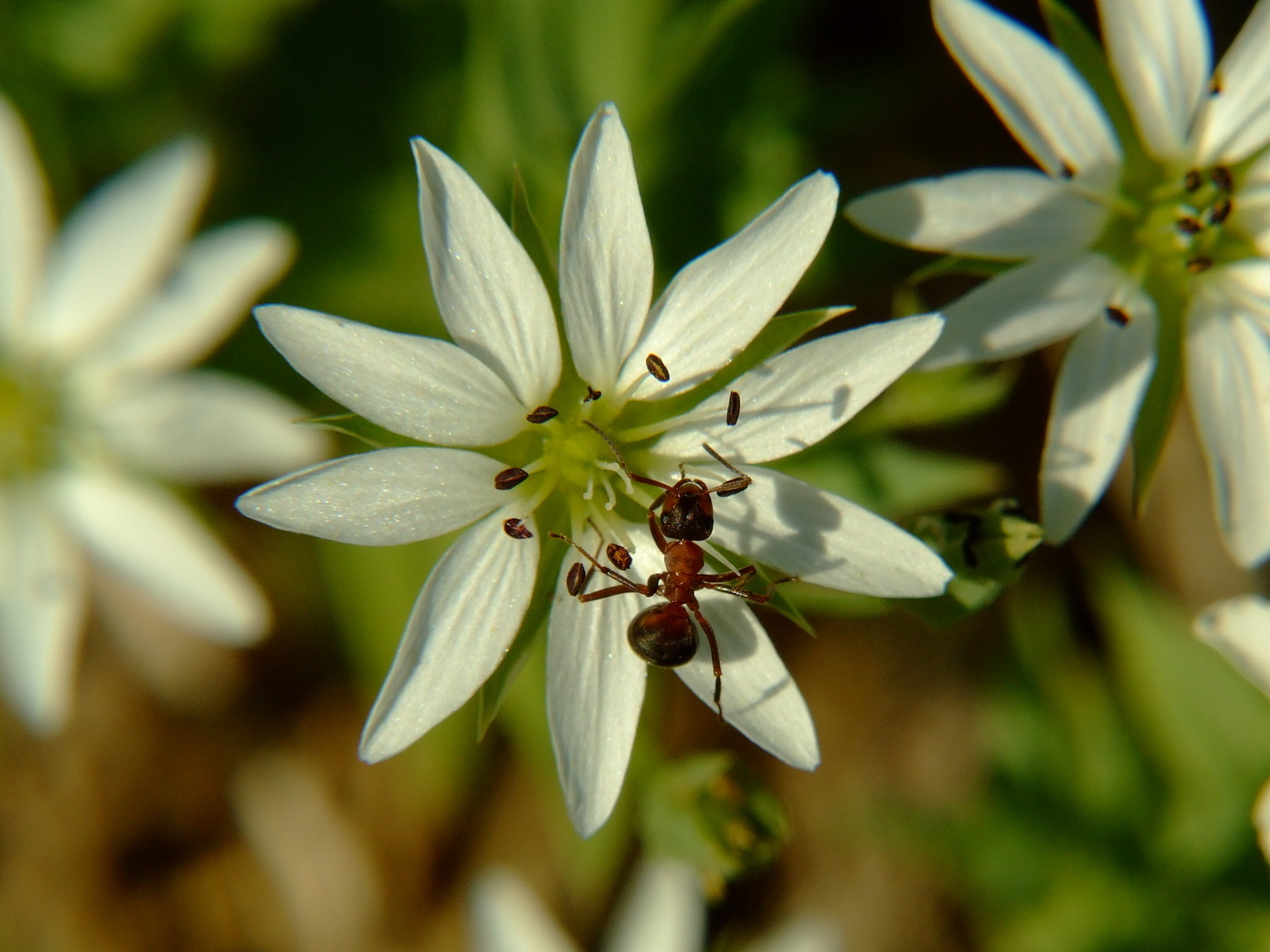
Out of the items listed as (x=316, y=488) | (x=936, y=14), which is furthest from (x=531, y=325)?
(x=936, y=14)

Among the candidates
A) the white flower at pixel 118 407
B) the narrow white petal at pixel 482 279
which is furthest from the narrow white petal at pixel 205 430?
the narrow white petal at pixel 482 279

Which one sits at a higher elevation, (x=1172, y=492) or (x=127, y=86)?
(x=127, y=86)

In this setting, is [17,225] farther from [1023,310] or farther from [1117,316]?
[1117,316]

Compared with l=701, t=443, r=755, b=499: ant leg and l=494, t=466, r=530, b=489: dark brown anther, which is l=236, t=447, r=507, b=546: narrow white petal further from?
l=701, t=443, r=755, b=499: ant leg

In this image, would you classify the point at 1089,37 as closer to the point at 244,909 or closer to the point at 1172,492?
the point at 1172,492

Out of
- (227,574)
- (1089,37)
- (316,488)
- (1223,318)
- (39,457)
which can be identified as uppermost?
(1089,37)

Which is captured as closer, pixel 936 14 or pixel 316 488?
pixel 316 488
